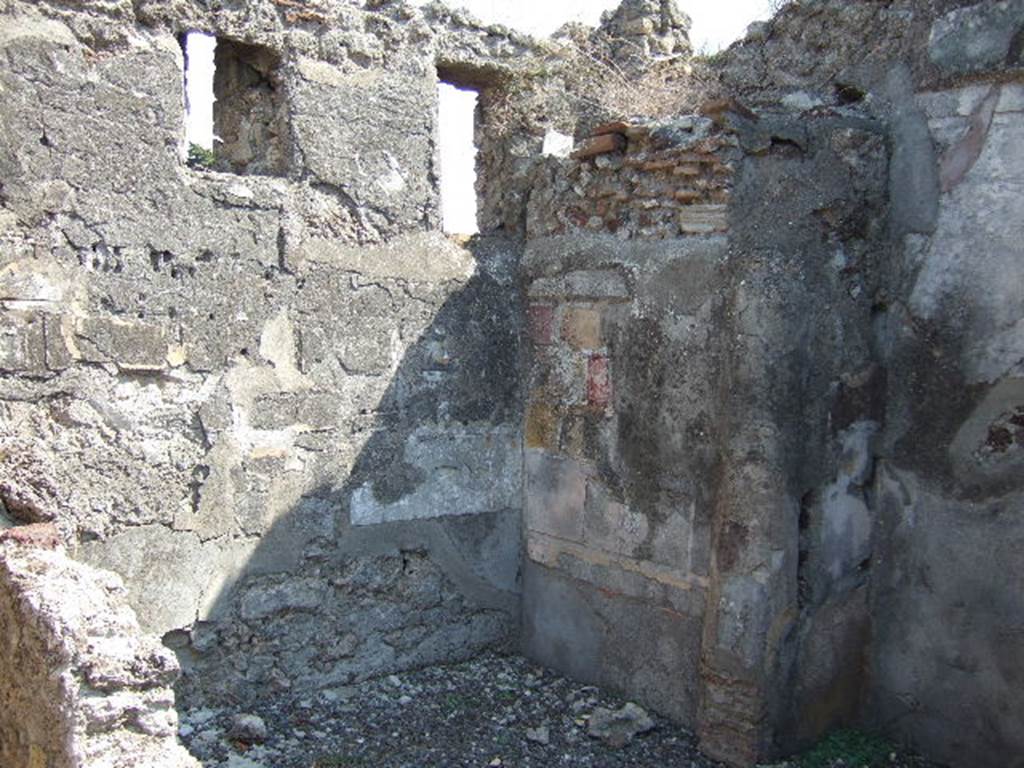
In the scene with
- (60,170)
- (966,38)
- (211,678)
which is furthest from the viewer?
(211,678)

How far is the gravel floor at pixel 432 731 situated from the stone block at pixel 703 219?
6.03 feet

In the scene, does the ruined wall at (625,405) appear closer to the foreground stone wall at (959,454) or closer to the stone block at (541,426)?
the stone block at (541,426)

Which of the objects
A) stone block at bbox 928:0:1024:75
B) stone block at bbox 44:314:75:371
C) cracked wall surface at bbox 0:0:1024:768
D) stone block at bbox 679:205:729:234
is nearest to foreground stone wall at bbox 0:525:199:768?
cracked wall surface at bbox 0:0:1024:768

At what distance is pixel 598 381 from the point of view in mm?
3953

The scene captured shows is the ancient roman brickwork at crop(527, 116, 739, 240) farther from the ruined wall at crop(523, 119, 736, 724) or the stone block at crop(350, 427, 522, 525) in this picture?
the stone block at crop(350, 427, 522, 525)

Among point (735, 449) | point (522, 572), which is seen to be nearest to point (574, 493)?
point (522, 572)

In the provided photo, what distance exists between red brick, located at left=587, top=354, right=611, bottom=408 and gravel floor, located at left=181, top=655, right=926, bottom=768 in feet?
3.86

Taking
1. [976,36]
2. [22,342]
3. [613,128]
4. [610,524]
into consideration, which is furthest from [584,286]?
[22,342]

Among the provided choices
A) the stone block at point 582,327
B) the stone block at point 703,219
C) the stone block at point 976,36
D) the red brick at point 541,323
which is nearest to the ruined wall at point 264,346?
the red brick at point 541,323

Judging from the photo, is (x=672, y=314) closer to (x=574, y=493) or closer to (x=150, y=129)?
(x=574, y=493)

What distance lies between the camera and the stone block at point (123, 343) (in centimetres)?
326

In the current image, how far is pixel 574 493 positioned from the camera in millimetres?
4098

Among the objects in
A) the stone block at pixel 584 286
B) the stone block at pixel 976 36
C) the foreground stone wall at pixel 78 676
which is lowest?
the foreground stone wall at pixel 78 676

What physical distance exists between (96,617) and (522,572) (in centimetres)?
223
